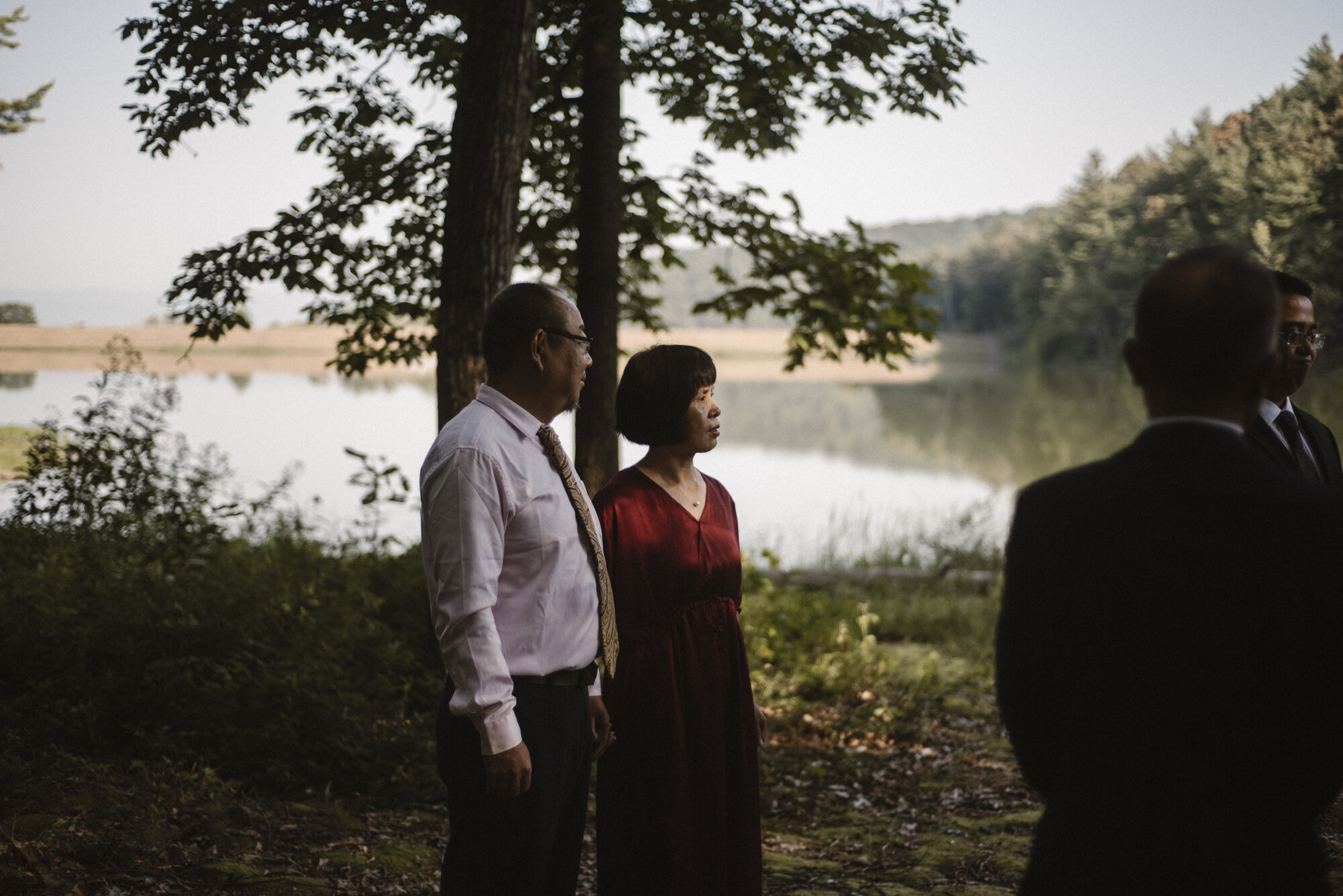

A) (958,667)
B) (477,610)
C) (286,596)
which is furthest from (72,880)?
(958,667)

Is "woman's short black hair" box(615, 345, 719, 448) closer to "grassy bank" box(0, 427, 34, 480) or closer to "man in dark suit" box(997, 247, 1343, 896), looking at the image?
"man in dark suit" box(997, 247, 1343, 896)

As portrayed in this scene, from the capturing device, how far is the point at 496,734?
209cm

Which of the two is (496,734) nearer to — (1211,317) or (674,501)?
(674,501)

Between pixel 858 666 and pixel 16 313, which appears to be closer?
pixel 858 666

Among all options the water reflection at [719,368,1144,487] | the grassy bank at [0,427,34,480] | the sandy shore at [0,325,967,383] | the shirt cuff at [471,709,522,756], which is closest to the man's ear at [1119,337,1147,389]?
the shirt cuff at [471,709,522,756]

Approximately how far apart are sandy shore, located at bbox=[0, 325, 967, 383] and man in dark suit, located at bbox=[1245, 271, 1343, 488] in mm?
2932

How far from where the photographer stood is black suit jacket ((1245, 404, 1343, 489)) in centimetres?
301

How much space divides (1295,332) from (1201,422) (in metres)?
2.07

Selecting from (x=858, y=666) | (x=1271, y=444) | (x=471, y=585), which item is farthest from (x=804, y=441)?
(x=471, y=585)

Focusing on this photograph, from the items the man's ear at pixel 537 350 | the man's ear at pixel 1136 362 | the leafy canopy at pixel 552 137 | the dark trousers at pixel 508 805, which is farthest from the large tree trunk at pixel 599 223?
the man's ear at pixel 1136 362

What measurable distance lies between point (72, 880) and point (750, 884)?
2343 mm

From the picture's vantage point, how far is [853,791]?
509 cm

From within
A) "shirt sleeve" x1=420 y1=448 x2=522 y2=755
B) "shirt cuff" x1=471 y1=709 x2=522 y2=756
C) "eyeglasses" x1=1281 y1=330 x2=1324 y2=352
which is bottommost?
"shirt cuff" x1=471 y1=709 x2=522 y2=756

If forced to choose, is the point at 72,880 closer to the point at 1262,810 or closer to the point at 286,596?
the point at 286,596
